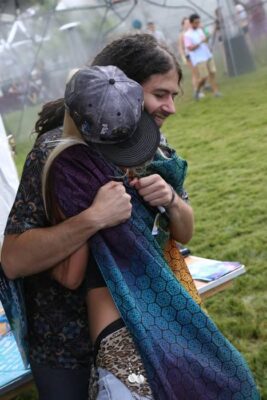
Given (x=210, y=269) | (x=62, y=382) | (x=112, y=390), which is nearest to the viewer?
(x=112, y=390)

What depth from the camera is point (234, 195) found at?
6414 mm

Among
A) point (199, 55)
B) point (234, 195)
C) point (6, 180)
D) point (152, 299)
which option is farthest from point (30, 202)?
point (199, 55)

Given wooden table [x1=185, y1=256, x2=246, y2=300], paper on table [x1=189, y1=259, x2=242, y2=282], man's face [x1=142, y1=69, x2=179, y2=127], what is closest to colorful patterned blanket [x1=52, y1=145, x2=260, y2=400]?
man's face [x1=142, y1=69, x2=179, y2=127]

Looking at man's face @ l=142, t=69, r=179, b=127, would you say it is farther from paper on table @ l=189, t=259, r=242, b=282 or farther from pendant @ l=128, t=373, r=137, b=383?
paper on table @ l=189, t=259, r=242, b=282

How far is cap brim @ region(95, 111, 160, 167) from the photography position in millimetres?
1667

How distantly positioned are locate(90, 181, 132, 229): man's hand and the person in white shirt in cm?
1202

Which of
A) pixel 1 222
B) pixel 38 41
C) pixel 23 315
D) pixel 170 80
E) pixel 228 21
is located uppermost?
pixel 170 80

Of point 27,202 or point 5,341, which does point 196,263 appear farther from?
point 27,202

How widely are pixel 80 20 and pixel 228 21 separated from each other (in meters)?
3.76

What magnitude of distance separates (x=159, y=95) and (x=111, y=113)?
299 mm

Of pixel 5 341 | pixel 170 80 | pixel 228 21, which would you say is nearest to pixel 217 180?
pixel 5 341

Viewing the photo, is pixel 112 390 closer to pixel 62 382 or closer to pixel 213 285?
pixel 62 382

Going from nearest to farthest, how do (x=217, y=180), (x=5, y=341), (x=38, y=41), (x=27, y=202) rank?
(x=27, y=202) → (x=5, y=341) → (x=217, y=180) → (x=38, y=41)

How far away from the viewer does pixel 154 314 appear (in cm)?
165
